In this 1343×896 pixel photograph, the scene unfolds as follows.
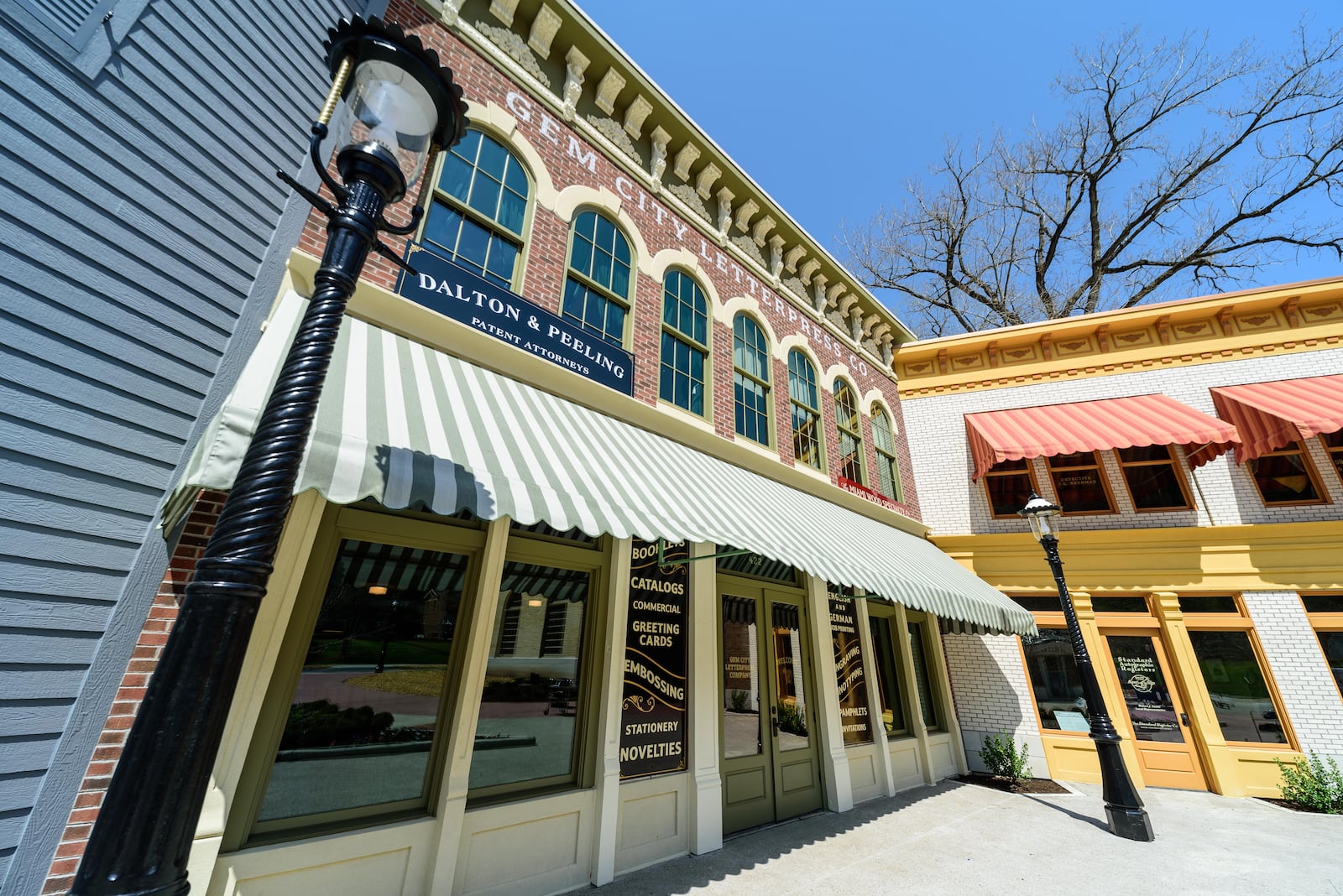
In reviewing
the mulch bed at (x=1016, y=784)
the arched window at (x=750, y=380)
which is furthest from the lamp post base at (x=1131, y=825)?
the arched window at (x=750, y=380)

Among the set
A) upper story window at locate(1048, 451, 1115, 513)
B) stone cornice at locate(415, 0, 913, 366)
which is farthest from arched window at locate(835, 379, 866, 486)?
upper story window at locate(1048, 451, 1115, 513)

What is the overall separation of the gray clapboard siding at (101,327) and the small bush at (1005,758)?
11.9m

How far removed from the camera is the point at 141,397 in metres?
3.54

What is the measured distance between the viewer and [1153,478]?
10586 mm

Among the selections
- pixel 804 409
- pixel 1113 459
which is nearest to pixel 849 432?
pixel 804 409

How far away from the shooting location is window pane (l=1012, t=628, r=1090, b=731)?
31.7ft

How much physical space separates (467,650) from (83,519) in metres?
2.57

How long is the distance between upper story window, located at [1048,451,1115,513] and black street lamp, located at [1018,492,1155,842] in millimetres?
3723

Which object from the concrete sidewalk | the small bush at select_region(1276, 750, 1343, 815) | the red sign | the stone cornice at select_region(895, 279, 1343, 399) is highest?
the stone cornice at select_region(895, 279, 1343, 399)

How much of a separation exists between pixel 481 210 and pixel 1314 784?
14137mm

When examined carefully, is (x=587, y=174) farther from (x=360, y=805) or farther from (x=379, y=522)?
(x=360, y=805)

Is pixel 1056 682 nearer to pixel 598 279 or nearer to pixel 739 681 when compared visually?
pixel 739 681

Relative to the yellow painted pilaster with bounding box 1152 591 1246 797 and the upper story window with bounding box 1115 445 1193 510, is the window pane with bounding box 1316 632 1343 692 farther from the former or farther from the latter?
the upper story window with bounding box 1115 445 1193 510

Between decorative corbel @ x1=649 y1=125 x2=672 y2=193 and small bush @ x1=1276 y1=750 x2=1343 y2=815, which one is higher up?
decorative corbel @ x1=649 y1=125 x2=672 y2=193
